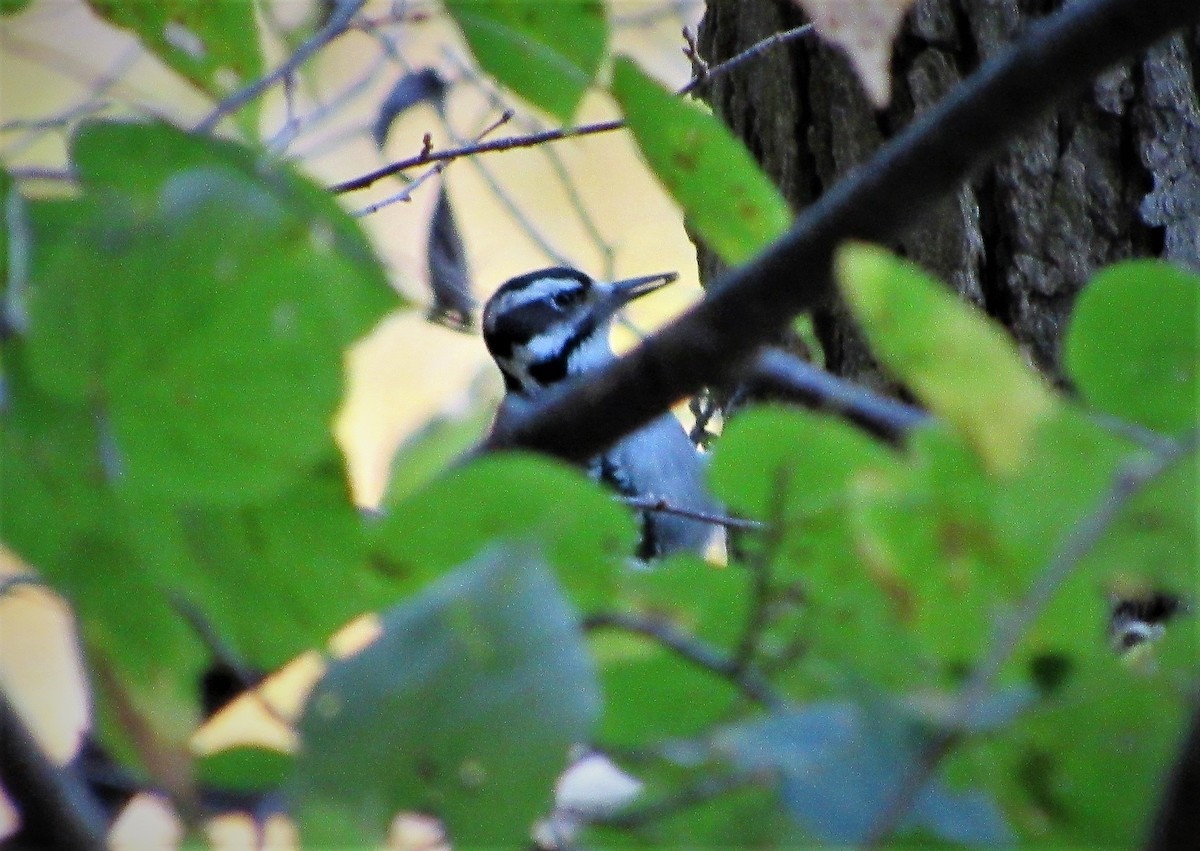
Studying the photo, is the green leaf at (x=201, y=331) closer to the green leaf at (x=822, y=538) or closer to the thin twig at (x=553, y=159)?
the green leaf at (x=822, y=538)

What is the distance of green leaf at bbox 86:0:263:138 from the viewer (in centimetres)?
68

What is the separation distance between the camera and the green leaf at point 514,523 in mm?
446

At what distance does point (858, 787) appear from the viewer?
382 mm

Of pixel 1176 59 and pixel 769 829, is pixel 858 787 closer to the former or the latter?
pixel 769 829

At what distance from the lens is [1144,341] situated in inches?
17.7

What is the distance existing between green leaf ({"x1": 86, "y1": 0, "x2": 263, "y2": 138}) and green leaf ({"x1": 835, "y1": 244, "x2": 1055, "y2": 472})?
37 centimetres

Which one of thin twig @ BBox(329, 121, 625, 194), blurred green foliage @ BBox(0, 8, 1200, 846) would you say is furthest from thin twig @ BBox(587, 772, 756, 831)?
thin twig @ BBox(329, 121, 625, 194)

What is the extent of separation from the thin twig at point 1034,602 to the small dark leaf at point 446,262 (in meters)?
0.73

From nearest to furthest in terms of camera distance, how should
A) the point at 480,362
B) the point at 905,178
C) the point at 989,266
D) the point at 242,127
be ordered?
1. the point at 905,178
2. the point at 242,127
3. the point at 989,266
4. the point at 480,362

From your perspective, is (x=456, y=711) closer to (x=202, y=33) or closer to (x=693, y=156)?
(x=693, y=156)

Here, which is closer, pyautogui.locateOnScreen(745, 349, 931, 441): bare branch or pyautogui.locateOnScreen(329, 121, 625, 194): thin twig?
pyautogui.locateOnScreen(745, 349, 931, 441): bare branch

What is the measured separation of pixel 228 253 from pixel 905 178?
0.95 feet

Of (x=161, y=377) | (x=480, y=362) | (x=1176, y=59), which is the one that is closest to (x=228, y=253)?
(x=161, y=377)

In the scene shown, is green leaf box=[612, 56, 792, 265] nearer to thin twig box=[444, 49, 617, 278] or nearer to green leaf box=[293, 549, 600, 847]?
green leaf box=[293, 549, 600, 847]
